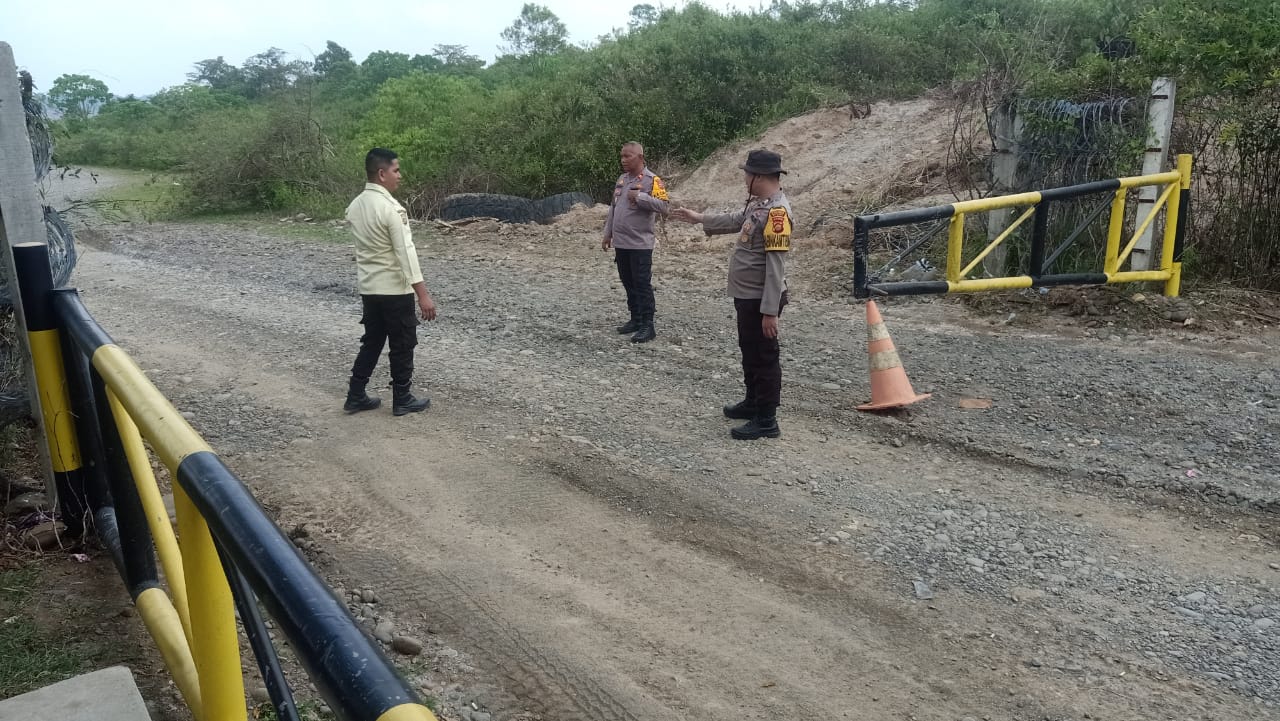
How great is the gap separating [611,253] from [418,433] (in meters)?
7.29

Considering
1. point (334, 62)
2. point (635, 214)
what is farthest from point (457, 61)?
point (635, 214)

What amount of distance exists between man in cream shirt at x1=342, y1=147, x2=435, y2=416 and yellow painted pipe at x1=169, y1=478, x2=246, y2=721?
Result: 4.13 m

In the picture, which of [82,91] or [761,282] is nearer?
[761,282]

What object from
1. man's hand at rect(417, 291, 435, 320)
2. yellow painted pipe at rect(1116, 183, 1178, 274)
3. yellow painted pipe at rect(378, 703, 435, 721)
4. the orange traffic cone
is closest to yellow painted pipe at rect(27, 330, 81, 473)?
man's hand at rect(417, 291, 435, 320)

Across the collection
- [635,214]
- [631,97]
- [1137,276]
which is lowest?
[1137,276]

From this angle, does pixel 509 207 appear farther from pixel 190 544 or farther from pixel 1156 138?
pixel 190 544

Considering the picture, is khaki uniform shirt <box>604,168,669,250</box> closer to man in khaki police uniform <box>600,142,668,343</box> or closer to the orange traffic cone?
man in khaki police uniform <box>600,142,668,343</box>

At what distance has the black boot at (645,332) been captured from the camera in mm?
8602

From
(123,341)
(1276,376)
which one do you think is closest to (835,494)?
(1276,376)

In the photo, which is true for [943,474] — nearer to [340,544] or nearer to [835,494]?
[835,494]

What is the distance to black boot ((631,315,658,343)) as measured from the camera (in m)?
8.60

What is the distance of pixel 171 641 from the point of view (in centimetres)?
305

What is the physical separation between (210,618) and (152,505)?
1124mm

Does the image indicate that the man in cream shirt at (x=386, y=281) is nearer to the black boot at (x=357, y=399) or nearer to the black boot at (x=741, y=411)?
the black boot at (x=357, y=399)
